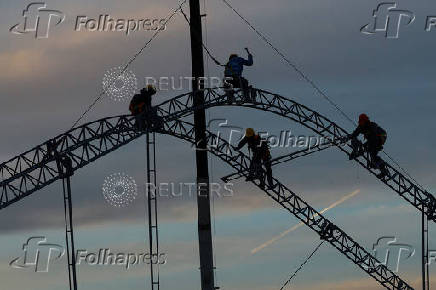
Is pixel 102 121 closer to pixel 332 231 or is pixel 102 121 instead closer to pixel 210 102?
pixel 210 102

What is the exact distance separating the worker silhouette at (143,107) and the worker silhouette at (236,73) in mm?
4135

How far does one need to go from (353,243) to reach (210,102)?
33.7 feet

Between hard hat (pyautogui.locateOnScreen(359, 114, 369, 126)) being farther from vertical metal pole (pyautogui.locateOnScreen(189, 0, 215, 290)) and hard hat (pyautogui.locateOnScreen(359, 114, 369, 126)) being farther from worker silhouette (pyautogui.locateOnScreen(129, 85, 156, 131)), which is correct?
worker silhouette (pyautogui.locateOnScreen(129, 85, 156, 131))

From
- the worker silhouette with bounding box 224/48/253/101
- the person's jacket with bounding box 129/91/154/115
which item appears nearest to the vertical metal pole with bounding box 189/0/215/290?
the worker silhouette with bounding box 224/48/253/101

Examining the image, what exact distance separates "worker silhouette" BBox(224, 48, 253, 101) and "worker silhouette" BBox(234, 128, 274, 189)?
213cm

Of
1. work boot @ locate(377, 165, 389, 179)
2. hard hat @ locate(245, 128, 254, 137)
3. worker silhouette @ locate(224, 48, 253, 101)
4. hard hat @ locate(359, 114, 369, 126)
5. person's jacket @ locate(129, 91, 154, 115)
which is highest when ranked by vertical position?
worker silhouette @ locate(224, 48, 253, 101)

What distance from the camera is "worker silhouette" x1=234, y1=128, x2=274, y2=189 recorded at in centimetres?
Answer: 10625

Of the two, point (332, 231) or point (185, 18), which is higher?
point (185, 18)

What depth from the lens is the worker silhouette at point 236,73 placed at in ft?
348

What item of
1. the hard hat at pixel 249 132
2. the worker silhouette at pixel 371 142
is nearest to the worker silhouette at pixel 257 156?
the hard hat at pixel 249 132

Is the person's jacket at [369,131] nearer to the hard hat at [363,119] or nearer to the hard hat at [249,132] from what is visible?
the hard hat at [363,119]

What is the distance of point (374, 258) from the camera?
352 ft

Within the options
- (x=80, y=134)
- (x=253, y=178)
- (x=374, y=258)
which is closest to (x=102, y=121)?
(x=80, y=134)

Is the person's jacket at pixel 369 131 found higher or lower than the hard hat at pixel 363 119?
lower
